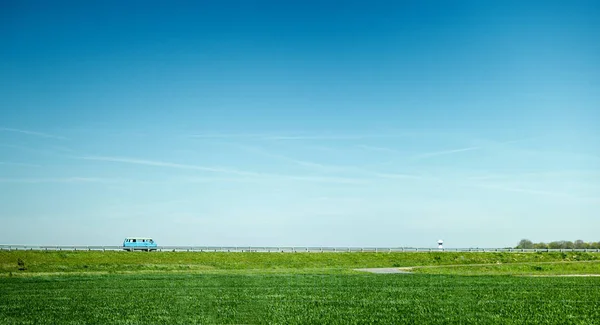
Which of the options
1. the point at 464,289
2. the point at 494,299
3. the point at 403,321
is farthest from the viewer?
the point at 464,289

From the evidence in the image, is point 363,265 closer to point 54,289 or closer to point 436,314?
point 54,289

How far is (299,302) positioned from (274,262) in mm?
47951

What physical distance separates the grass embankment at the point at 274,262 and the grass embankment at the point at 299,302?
20967 mm

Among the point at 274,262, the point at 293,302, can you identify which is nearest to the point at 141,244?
the point at 274,262

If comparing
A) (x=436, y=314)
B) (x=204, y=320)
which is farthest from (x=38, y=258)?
(x=436, y=314)

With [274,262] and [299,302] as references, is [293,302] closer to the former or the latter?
[299,302]

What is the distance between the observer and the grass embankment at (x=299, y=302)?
79.8 feet

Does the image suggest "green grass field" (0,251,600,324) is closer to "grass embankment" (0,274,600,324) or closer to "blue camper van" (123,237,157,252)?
"grass embankment" (0,274,600,324)

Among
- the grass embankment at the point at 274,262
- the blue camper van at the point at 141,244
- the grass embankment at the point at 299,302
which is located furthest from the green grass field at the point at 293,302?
the blue camper van at the point at 141,244

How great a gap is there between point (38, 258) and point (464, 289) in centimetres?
5805

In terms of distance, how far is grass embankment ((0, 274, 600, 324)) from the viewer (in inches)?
957

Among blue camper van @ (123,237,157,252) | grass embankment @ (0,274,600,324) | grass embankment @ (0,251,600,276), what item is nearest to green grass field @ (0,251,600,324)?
grass embankment @ (0,274,600,324)

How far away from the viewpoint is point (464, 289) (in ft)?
123

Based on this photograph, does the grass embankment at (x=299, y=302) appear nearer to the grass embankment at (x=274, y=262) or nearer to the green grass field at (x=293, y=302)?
the green grass field at (x=293, y=302)
